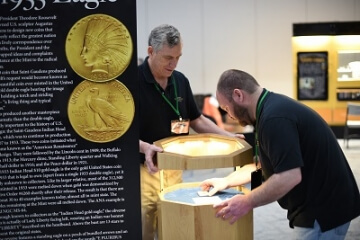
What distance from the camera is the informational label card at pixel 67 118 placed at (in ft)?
6.59

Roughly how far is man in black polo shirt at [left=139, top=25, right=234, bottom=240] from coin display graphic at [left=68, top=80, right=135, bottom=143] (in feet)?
1.67

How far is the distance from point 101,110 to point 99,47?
26 cm

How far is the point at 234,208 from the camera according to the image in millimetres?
2119

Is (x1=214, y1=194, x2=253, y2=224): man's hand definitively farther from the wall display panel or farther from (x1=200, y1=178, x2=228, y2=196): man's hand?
the wall display panel

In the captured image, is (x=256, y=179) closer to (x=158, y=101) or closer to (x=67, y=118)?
(x=158, y=101)

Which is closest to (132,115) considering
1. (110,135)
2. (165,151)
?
(110,135)

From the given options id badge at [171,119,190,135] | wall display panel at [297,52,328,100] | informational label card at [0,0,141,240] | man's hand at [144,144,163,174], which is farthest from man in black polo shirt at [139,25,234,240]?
wall display panel at [297,52,328,100]

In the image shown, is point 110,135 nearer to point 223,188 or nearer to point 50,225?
point 50,225

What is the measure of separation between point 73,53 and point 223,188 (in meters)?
0.99

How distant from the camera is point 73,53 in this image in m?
2.02

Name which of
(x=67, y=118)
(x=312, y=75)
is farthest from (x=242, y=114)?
(x=312, y=75)

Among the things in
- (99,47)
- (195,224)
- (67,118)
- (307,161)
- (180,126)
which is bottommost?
(195,224)

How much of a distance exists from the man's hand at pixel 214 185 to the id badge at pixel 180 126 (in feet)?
1.05

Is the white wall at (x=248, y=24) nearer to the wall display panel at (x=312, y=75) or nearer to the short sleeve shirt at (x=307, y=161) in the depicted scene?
the wall display panel at (x=312, y=75)
